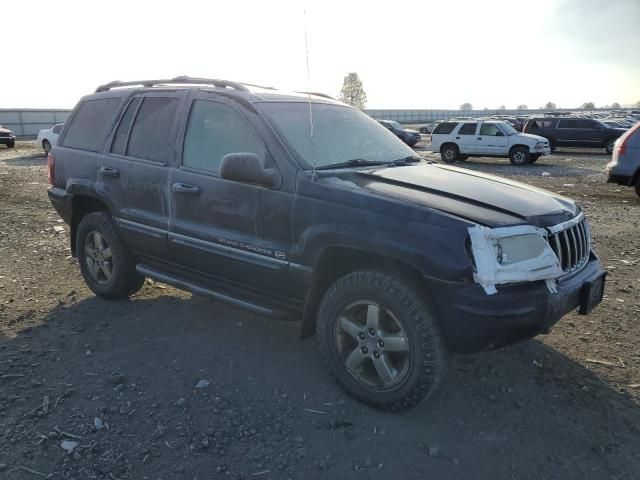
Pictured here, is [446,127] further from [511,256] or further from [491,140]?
[511,256]

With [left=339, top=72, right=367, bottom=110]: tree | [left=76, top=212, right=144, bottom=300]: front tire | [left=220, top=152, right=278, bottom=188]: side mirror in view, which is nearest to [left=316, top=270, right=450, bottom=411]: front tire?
[left=220, top=152, right=278, bottom=188]: side mirror

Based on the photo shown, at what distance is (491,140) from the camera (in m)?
19.7

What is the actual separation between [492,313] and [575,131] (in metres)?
23.6

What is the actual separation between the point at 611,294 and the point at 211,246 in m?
3.84

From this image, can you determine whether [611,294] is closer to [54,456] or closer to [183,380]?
[183,380]

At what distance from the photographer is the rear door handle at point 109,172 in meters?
4.52

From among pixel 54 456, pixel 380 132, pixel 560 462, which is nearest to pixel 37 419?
pixel 54 456

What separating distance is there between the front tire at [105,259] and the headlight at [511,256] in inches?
127

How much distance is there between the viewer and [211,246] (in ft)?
12.6

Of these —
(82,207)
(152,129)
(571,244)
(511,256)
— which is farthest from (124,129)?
(571,244)

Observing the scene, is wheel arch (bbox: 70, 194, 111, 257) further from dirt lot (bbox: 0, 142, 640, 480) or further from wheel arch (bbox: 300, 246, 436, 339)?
wheel arch (bbox: 300, 246, 436, 339)

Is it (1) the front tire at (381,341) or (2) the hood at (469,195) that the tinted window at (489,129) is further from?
(1) the front tire at (381,341)

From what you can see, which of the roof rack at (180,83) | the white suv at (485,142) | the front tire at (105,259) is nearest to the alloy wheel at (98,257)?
the front tire at (105,259)

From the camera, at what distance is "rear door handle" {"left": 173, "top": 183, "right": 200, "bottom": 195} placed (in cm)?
387
